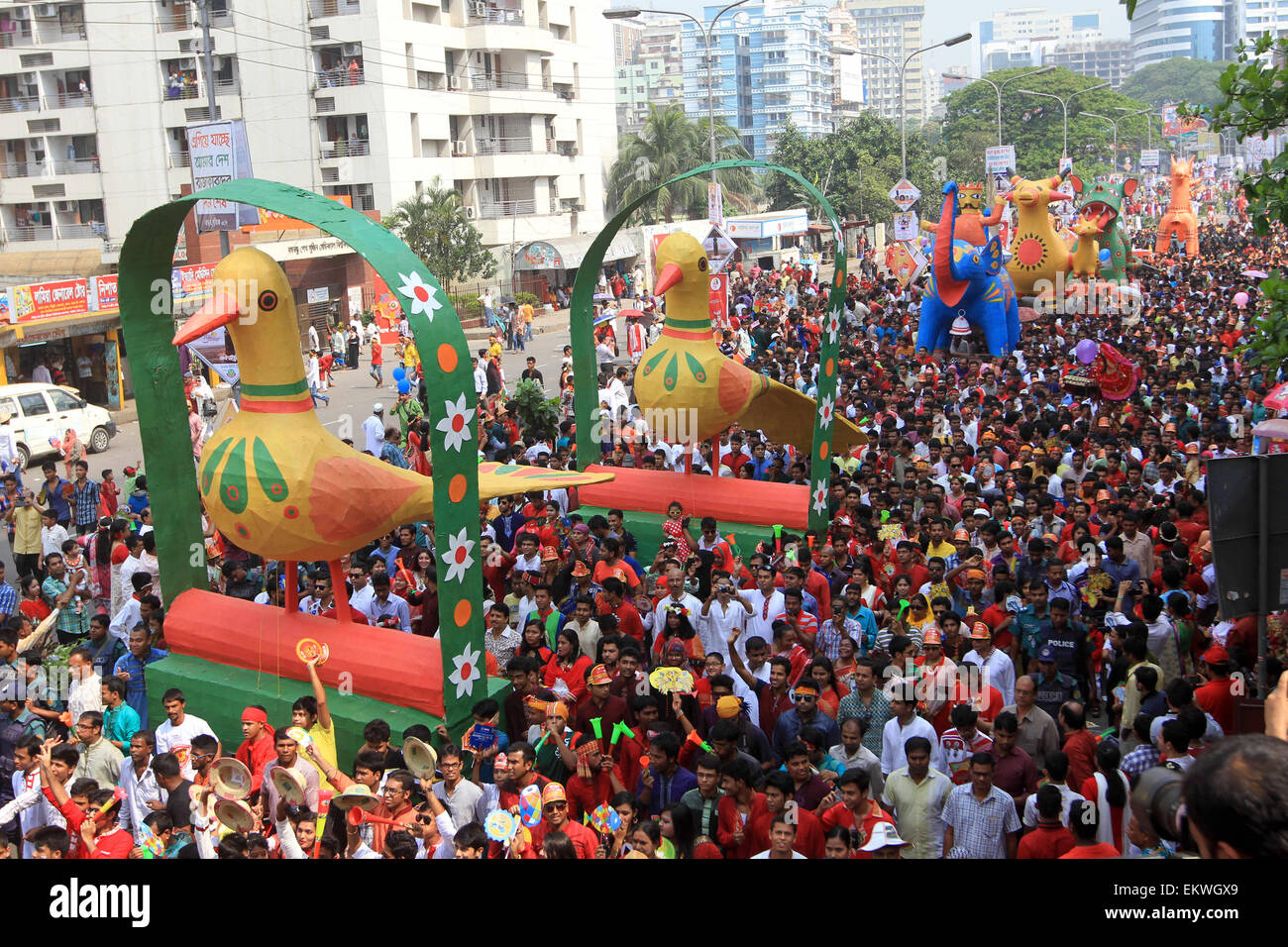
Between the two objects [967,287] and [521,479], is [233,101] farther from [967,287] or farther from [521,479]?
[521,479]

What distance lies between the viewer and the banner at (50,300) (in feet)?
67.9

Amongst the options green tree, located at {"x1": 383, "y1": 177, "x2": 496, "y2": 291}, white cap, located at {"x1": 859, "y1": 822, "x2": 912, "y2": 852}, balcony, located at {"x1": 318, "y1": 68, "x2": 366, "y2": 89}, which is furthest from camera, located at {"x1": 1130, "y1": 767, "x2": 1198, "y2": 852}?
balcony, located at {"x1": 318, "y1": 68, "x2": 366, "y2": 89}

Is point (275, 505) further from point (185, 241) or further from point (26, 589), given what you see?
point (185, 241)

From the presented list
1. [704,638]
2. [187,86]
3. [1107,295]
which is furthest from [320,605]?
[187,86]

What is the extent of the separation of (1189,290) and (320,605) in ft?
73.7

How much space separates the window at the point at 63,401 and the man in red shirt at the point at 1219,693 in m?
17.2

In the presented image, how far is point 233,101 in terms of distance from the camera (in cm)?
3722

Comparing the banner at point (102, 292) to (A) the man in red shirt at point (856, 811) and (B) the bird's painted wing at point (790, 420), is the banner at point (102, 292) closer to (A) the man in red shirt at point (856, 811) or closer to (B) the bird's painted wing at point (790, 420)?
A: (B) the bird's painted wing at point (790, 420)

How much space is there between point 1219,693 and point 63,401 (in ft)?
57.6

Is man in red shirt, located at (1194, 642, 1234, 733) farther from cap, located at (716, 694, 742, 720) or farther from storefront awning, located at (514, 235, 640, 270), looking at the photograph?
storefront awning, located at (514, 235, 640, 270)

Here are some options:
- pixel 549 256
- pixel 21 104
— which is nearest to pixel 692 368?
pixel 549 256

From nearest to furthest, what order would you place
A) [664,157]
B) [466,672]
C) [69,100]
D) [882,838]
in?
[882,838]
[466,672]
[69,100]
[664,157]

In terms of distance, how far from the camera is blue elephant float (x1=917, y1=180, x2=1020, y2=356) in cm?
1895

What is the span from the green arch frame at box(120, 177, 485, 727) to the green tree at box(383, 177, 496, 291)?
24887 millimetres
